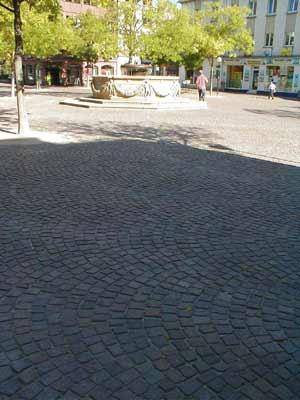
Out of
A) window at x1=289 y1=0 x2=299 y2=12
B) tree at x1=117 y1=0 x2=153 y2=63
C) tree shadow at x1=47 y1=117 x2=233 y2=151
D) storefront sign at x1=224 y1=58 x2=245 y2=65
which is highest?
window at x1=289 y1=0 x2=299 y2=12

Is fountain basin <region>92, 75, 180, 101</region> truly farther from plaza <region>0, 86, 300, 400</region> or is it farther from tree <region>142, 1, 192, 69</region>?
plaza <region>0, 86, 300, 400</region>

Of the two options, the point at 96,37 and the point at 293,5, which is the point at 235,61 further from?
the point at 96,37

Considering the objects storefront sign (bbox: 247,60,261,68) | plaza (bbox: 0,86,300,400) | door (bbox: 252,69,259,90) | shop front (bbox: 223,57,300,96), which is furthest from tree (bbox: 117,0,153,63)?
plaza (bbox: 0,86,300,400)

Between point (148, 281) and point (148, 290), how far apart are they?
17cm

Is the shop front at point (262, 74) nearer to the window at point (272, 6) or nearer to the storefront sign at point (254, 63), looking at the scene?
the storefront sign at point (254, 63)

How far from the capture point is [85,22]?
4288 centimetres

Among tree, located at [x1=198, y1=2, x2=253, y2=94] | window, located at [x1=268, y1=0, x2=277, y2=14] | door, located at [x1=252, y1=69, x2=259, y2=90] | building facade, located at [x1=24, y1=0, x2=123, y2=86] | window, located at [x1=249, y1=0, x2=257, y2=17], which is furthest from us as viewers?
building facade, located at [x1=24, y1=0, x2=123, y2=86]

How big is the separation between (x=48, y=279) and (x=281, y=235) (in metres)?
2.96

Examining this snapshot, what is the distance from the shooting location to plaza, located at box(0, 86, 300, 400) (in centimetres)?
280

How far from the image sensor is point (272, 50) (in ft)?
148

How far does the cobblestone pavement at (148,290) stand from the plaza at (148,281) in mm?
12

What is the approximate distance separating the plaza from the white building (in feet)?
127

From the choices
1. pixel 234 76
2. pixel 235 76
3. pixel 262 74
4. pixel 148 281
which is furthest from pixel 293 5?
pixel 148 281

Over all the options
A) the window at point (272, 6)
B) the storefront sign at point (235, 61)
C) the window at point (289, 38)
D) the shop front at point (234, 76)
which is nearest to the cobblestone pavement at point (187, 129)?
the window at point (289, 38)
